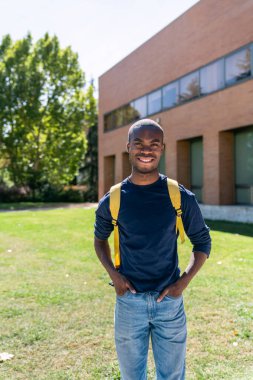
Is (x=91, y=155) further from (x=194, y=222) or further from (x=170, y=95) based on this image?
(x=194, y=222)

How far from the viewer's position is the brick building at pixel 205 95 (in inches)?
561

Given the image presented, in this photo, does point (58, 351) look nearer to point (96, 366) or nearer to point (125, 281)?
point (96, 366)

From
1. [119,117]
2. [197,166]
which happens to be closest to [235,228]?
[197,166]

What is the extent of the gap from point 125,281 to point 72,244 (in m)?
7.61

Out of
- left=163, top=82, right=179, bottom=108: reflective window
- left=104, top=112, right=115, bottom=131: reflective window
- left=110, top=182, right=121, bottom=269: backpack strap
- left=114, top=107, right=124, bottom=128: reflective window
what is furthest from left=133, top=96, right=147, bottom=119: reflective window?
left=110, top=182, right=121, bottom=269: backpack strap

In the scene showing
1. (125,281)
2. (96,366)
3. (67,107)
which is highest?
(67,107)

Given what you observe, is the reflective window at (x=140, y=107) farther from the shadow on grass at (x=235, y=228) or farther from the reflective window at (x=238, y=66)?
the shadow on grass at (x=235, y=228)

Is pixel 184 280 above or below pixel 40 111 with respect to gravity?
below

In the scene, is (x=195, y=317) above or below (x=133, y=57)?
below

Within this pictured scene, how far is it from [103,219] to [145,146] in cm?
51

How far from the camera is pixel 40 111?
32125mm

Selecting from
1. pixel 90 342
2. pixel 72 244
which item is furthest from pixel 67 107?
pixel 90 342

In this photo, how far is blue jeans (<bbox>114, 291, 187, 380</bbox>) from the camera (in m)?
2.11

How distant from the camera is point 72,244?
9562 mm
